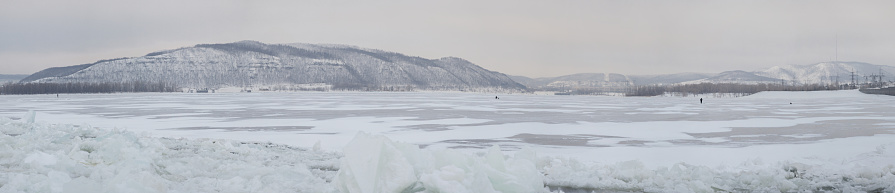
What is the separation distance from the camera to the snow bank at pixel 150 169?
578 centimetres

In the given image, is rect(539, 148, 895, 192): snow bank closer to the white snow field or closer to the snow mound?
the white snow field

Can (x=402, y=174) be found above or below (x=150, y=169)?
above

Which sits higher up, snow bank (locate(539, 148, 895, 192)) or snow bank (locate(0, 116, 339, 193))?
snow bank (locate(0, 116, 339, 193))

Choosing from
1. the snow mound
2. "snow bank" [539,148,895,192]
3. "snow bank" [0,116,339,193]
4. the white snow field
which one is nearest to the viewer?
the snow mound

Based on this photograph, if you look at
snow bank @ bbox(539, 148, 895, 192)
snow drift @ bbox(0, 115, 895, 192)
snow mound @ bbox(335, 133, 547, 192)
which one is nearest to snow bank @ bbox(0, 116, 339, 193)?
snow drift @ bbox(0, 115, 895, 192)

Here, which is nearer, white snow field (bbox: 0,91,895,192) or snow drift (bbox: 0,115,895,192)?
snow drift (bbox: 0,115,895,192)

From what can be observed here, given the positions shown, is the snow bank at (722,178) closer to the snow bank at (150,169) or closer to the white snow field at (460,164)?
the white snow field at (460,164)

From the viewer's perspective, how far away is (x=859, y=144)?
503 inches

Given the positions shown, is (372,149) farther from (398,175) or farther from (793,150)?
(793,150)

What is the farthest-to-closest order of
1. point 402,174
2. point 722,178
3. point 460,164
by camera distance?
point 722,178
point 460,164
point 402,174

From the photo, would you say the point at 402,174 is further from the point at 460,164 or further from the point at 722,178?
the point at 722,178

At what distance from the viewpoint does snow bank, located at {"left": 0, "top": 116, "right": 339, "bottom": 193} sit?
578cm

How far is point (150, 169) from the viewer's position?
7508 mm

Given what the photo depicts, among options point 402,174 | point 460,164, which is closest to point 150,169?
point 402,174
